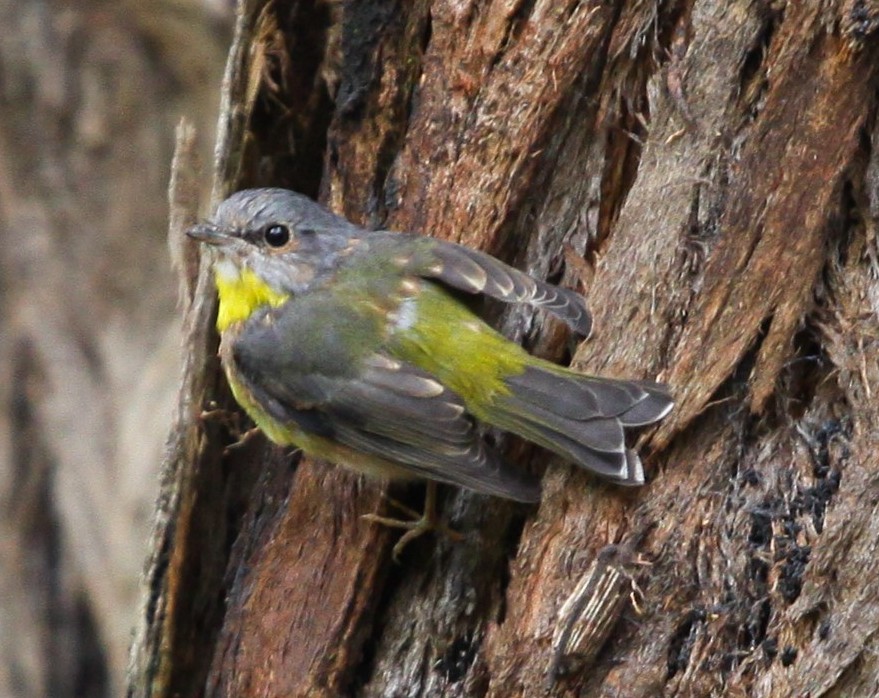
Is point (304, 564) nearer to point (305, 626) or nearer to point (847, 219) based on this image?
point (305, 626)

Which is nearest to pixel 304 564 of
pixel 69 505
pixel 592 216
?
pixel 592 216

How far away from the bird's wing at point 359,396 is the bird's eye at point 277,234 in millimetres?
234

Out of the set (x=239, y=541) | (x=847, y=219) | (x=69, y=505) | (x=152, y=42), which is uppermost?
(x=847, y=219)

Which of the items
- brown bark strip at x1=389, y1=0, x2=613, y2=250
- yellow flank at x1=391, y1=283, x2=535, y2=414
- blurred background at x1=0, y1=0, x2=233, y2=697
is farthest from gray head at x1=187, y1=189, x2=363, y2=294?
blurred background at x1=0, y1=0, x2=233, y2=697

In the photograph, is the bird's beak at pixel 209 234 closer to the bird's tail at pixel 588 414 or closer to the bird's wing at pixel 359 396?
the bird's wing at pixel 359 396

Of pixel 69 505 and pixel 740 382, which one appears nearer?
pixel 740 382

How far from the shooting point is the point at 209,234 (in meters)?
5.10

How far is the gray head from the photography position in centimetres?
515

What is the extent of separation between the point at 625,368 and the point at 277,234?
1513 mm

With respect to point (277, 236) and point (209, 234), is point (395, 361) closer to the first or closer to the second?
point (277, 236)

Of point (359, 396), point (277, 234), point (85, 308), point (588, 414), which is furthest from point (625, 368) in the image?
point (85, 308)

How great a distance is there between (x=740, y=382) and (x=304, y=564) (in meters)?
1.70

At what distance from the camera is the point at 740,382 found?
4406 mm

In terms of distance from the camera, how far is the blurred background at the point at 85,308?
8.55 metres
